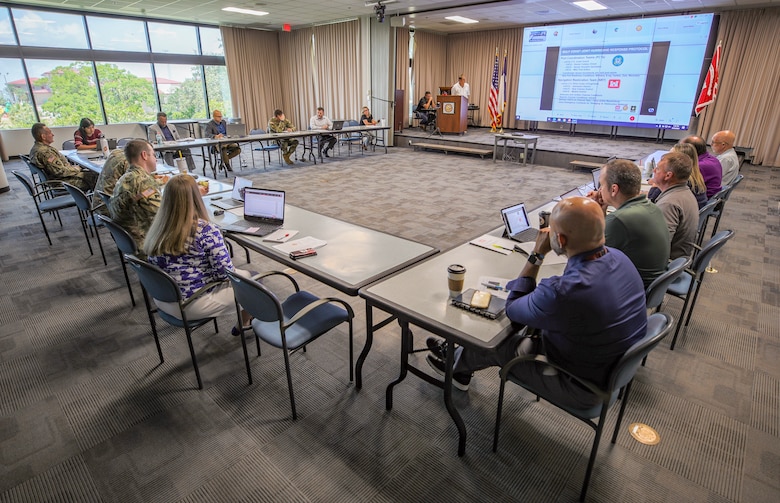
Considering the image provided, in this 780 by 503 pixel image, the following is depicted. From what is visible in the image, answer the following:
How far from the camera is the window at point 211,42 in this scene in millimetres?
11500

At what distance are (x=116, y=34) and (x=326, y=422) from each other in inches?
469

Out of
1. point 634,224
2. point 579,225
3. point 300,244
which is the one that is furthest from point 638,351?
point 300,244

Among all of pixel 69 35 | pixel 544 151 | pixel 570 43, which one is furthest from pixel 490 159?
pixel 69 35

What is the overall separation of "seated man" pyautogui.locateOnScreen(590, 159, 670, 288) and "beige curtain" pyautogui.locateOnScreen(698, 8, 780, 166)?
921 centimetres

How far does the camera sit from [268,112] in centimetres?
1332

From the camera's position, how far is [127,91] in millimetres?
10508

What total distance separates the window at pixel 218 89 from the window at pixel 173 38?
0.69 m

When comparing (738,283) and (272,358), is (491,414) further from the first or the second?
(738,283)

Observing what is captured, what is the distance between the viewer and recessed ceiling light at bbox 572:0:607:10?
8188 millimetres

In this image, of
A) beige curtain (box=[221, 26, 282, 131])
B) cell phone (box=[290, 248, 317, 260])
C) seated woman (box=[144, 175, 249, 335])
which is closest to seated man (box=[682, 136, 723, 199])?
cell phone (box=[290, 248, 317, 260])

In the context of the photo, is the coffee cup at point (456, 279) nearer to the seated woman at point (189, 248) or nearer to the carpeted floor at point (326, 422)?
the carpeted floor at point (326, 422)

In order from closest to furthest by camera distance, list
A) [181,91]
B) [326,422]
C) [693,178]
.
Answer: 1. [326,422]
2. [693,178]
3. [181,91]

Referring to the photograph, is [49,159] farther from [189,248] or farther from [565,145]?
[565,145]

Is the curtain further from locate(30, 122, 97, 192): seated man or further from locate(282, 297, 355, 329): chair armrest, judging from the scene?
locate(282, 297, 355, 329): chair armrest
